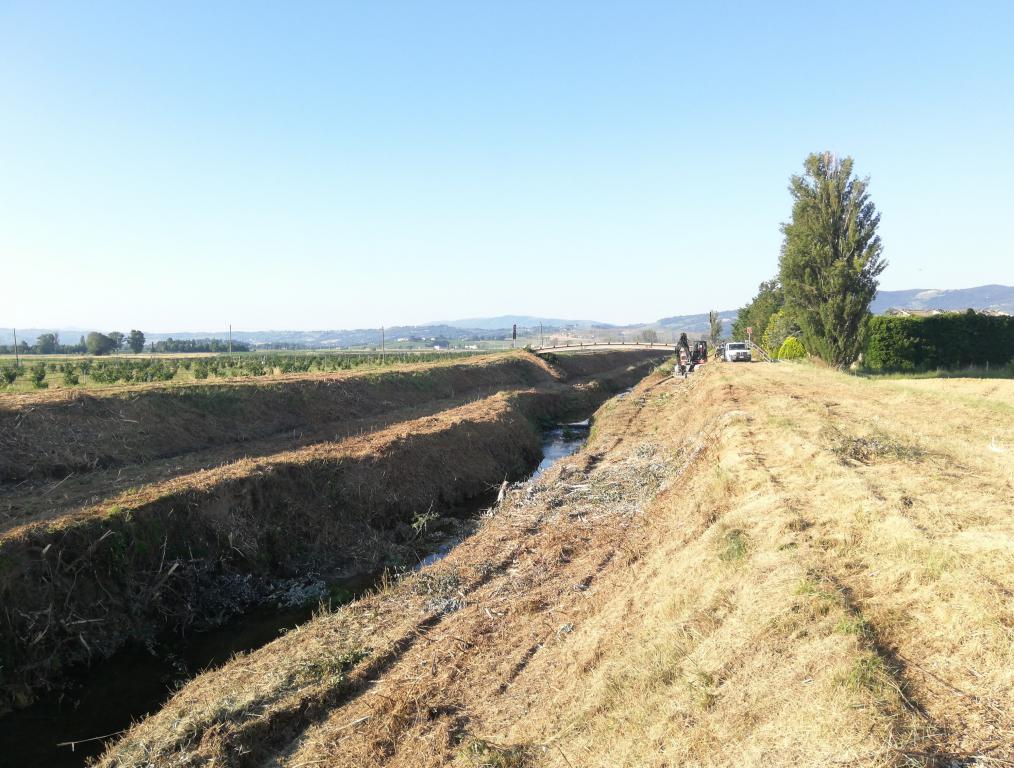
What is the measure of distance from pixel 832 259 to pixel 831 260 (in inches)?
4.1

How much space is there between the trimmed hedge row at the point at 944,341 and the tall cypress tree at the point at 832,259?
60.7 inches

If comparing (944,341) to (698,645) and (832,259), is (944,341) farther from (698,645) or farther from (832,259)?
(698,645)

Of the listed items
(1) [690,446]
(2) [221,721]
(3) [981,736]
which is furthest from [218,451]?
(3) [981,736]

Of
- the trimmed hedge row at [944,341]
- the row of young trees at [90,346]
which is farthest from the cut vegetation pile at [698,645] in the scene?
the row of young trees at [90,346]

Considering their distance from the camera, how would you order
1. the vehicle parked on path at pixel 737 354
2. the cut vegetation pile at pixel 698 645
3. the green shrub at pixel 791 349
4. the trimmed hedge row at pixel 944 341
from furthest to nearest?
the vehicle parked on path at pixel 737 354 < the green shrub at pixel 791 349 < the trimmed hedge row at pixel 944 341 < the cut vegetation pile at pixel 698 645

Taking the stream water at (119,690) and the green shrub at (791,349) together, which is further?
the green shrub at (791,349)

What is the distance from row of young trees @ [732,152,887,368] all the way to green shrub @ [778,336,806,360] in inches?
359

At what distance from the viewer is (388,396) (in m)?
29.6

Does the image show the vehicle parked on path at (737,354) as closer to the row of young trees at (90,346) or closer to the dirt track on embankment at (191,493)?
the dirt track on embankment at (191,493)

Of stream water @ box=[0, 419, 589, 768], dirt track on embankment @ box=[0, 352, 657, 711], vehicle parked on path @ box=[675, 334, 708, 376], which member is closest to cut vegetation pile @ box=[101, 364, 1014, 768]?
stream water @ box=[0, 419, 589, 768]

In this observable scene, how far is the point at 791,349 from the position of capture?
45938mm

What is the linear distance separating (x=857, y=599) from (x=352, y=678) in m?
5.86

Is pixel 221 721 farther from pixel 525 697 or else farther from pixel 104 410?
pixel 104 410

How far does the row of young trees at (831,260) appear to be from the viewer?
32344 mm
